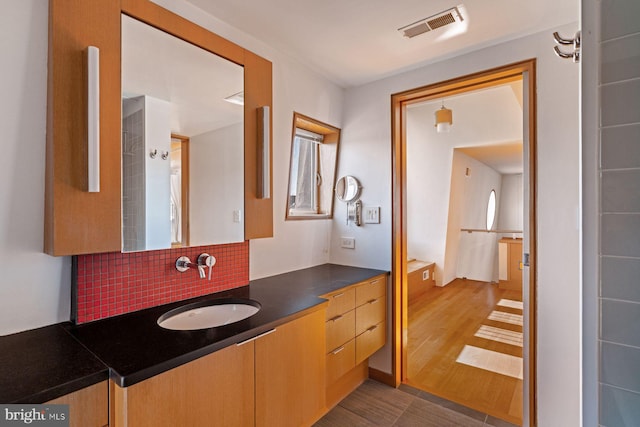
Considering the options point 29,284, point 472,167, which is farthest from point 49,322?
point 472,167

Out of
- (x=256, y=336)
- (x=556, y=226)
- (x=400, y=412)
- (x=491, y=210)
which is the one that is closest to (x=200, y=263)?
(x=256, y=336)

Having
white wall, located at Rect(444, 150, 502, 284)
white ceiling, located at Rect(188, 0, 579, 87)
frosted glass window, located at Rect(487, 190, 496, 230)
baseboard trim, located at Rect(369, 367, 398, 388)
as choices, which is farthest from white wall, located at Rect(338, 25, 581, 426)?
frosted glass window, located at Rect(487, 190, 496, 230)

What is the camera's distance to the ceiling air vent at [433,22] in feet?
5.47

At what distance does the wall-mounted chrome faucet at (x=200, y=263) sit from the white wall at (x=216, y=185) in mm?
80

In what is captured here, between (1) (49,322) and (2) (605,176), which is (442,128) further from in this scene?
(1) (49,322)

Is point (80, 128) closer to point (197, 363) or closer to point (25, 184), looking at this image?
point (25, 184)

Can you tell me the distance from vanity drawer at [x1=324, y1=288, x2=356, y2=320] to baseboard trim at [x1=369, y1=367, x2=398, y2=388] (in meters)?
0.79

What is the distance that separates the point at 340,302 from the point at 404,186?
3.61 feet

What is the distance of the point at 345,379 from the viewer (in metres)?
2.22

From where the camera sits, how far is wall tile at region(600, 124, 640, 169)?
66 cm

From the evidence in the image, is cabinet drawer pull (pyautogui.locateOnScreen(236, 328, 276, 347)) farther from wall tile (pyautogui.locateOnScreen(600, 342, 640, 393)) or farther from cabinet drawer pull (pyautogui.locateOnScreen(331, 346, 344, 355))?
wall tile (pyautogui.locateOnScreen(600, 342, 640, 393))

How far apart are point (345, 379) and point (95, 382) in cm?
172

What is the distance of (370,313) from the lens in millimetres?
2188

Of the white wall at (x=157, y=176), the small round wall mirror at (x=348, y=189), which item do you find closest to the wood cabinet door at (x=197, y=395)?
the white wall at (x=157, y=176)
